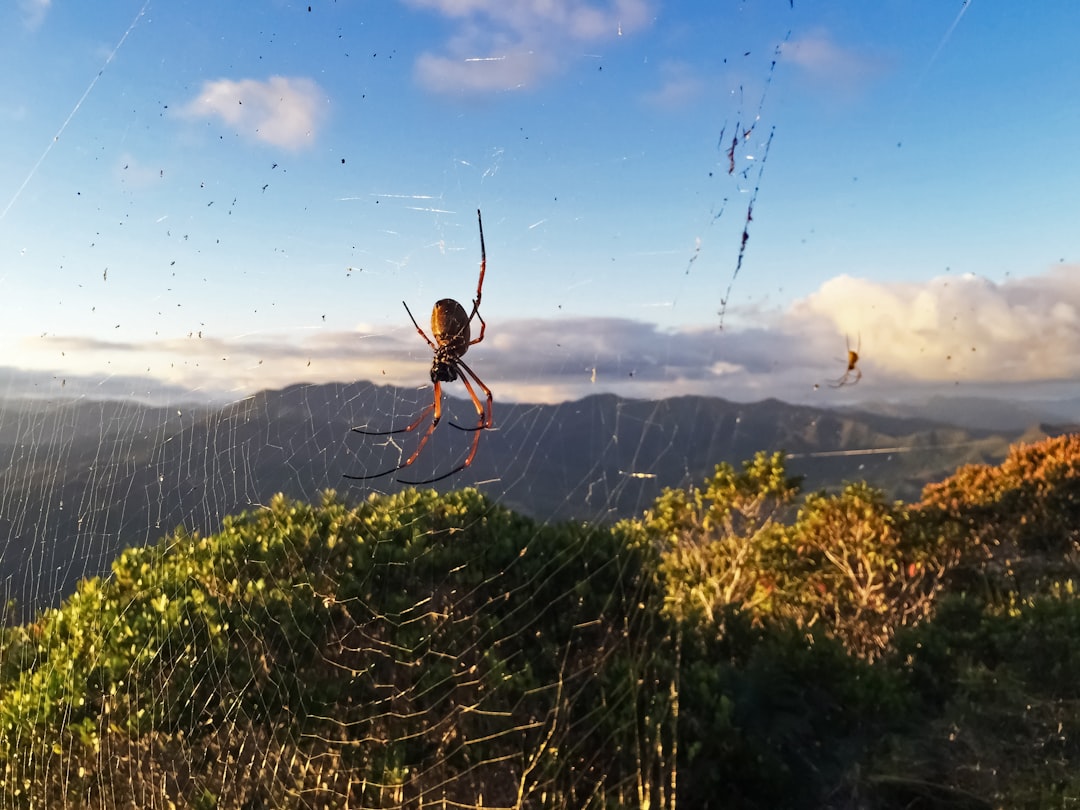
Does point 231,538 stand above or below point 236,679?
above

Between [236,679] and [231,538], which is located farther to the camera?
[231,538]

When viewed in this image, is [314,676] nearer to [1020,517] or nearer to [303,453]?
[303,453]

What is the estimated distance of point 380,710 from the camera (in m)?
6.17

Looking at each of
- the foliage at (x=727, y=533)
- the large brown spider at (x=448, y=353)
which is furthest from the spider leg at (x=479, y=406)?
the foliage at (x=727, y=533)

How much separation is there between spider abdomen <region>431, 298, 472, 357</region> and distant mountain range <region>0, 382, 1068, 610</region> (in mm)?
420

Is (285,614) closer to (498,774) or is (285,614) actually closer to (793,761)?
(498,774)

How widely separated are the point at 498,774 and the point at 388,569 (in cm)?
202

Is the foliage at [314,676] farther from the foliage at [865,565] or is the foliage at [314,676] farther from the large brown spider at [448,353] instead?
the foliage at [865,565]

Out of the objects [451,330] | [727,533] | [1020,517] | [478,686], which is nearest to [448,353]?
[451,330]

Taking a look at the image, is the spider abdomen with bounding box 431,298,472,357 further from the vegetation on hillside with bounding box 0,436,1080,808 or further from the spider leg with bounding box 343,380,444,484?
the vegetation on hillside with bounding box 0,436,1080,808

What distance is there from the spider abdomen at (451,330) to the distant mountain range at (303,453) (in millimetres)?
420

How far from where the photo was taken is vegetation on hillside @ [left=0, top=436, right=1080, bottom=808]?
18.7 feet

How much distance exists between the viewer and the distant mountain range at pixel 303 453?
525 centimetres

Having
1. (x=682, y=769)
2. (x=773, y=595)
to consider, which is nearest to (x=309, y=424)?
(x=682, y=769)
